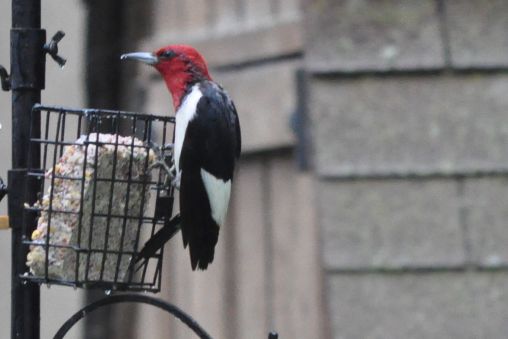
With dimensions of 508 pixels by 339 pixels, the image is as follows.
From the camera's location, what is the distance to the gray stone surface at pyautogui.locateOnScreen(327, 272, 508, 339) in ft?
14.4

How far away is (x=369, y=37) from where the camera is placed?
14.6 ft

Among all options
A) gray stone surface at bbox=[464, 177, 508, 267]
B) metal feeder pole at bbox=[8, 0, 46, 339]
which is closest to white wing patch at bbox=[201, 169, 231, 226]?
metal feeder pole at bbox=[8, 0, 46, 339]

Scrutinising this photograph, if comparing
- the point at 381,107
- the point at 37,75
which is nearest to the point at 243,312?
the point at 381,107

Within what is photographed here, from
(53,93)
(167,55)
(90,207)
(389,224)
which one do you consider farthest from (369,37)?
(53,93)

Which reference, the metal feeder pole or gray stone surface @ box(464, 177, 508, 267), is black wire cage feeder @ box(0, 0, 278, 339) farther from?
gray stone surface @ box(464, 177, 508, 267)

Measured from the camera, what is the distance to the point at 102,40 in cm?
530

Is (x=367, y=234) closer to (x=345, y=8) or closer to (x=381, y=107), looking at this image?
(x=381, y=107)

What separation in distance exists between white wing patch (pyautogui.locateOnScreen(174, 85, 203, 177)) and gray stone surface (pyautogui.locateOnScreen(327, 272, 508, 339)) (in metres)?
1.33

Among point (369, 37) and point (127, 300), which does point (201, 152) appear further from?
point (369, 37)

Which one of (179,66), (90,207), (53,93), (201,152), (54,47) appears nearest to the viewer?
(54,47)

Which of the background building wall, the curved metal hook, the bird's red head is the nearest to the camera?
the curved metal hook

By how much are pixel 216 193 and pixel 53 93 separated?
A: 12.8ft

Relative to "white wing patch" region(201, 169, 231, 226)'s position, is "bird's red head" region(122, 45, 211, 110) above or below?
above

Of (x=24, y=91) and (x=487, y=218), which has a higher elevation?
(x=24, y=91)
